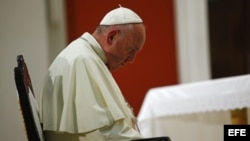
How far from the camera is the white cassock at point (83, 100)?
1.62 meters

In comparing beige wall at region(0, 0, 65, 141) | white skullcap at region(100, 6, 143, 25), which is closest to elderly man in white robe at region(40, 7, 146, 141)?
white skullcap at region(100, 6, 143, 25)

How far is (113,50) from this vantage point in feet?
5.74

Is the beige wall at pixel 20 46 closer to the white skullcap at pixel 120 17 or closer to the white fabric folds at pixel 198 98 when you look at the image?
the white skullcap at pixel 120 17

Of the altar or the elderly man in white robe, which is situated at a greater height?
the elderly man in white robe

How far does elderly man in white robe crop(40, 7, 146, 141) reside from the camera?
1.62 m

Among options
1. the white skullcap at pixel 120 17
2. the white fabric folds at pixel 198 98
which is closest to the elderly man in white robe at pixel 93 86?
the white skullcap at pixel 120 17

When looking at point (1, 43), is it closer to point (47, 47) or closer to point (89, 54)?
point (47, 47)

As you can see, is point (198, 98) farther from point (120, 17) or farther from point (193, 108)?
point (120, 17)

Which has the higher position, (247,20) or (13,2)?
(13,2)

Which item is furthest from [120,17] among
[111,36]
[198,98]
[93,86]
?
[198,98]

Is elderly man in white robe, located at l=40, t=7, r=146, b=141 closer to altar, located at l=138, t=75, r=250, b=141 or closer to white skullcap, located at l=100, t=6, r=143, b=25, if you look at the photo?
white skullcap, located at l=100, t=6, r=143, b=25

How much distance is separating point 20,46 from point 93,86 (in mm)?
414

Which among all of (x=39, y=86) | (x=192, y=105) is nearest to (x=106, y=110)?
(x=39, y=86)

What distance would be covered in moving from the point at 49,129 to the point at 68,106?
12cm
